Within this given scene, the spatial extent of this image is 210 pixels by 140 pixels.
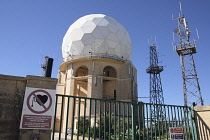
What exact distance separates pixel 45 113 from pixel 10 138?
866 mm

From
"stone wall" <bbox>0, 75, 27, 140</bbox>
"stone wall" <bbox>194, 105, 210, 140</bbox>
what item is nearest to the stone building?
"stone wall" <bbox>194, 105, 210, 140</bbox>

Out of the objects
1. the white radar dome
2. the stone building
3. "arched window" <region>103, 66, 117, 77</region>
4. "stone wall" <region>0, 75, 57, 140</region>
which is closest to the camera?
"stone wall" <region>0, 75, 57, 140</region>

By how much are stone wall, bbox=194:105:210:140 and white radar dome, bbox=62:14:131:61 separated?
64.2 ft

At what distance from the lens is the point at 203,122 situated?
21.3ft

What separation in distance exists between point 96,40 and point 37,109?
2248 cm

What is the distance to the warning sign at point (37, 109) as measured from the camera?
4008 mm

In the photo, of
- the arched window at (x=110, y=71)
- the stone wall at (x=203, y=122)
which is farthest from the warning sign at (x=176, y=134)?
the arched window at (x=110, y=71)

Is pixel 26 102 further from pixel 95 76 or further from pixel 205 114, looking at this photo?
pixel 95 76

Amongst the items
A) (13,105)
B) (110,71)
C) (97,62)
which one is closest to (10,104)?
(13,105)

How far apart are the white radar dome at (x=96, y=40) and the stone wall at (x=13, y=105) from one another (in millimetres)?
21126

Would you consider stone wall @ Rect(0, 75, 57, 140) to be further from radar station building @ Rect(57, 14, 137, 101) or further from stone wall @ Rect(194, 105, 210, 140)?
radar station building @ Rect(57, 14, 137, 101)

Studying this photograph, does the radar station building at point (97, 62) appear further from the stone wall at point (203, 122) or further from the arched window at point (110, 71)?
the stone wall at point (203, 122)

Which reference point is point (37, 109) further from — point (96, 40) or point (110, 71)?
point (110, 71)

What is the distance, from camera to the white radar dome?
85.3ft
